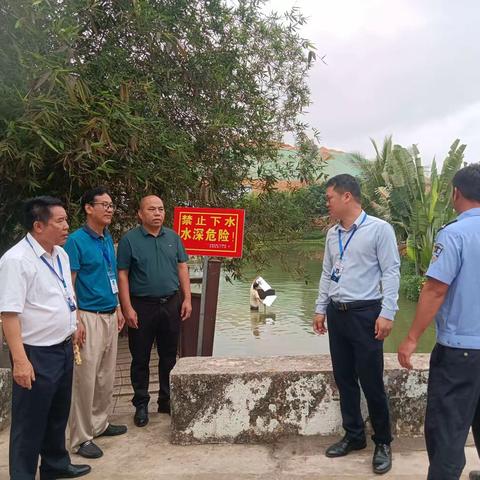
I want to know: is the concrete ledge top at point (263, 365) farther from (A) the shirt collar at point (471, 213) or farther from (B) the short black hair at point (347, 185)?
(A) the shirt collar at point (471, 213)

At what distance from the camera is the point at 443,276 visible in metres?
2.21

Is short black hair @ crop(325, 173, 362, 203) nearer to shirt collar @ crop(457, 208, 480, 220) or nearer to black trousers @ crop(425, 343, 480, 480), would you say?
shirt collar @ crop(457, 208, 480, 220)

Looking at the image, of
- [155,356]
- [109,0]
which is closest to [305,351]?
[155,356]

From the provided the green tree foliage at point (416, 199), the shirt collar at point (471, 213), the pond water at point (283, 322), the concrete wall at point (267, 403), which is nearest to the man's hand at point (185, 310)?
the concrete wall at point (267, 403)

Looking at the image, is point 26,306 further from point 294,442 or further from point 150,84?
point 150,84

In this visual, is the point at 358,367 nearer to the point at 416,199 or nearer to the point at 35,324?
the point at 35,324

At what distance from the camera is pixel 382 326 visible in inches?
107

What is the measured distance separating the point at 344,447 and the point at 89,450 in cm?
151

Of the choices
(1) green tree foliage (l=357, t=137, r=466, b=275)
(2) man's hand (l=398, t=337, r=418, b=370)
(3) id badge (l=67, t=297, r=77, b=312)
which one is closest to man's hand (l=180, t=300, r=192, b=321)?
(3) id badge (l=67, t=297, r=77, b=312)

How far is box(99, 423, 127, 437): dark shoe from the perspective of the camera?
132 inches

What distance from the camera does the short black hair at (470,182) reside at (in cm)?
229

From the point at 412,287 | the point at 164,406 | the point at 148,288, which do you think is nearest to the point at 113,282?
the point at 148,288

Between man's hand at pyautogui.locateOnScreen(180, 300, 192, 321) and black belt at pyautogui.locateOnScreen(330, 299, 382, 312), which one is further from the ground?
black belt at pyautogui.locateOnScreen(330, 299, 382, 312)

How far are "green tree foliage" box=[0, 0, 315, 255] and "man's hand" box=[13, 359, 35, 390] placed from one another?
155cm
